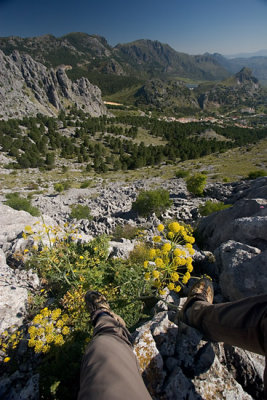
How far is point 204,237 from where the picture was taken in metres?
10.4

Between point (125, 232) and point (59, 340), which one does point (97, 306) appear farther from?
point (125, 232)

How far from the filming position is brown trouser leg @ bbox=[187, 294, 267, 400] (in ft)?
7.38

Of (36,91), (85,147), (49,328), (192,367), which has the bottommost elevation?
(85,147)

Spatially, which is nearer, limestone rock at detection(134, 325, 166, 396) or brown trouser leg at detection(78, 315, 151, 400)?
brown trouser leg at detection(78, 315, 151, 400)

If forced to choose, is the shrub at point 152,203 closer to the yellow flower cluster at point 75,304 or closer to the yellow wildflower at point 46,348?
the yellow flower cluster at point 75,304

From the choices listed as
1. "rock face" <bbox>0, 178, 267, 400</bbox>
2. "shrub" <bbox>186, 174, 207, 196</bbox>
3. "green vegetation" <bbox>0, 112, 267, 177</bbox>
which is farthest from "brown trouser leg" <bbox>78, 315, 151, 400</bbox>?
"green vegetation" <bbox>0, 112, 267, 177</bbox>

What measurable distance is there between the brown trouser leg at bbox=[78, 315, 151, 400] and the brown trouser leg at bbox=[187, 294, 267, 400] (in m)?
1.27

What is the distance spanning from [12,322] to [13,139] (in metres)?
77.2

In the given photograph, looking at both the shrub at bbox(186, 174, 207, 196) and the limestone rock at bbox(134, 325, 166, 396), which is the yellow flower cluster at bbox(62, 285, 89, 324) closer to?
the limestone rock at bbox(134, 325, 166, 396)

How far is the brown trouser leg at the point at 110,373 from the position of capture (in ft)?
6.84

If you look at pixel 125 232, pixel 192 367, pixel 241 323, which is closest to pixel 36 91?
pixel 125 232

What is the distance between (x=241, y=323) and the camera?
2412 millimetres

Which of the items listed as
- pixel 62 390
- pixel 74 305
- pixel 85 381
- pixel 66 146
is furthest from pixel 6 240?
pixel 66 146

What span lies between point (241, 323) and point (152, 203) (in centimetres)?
1488
